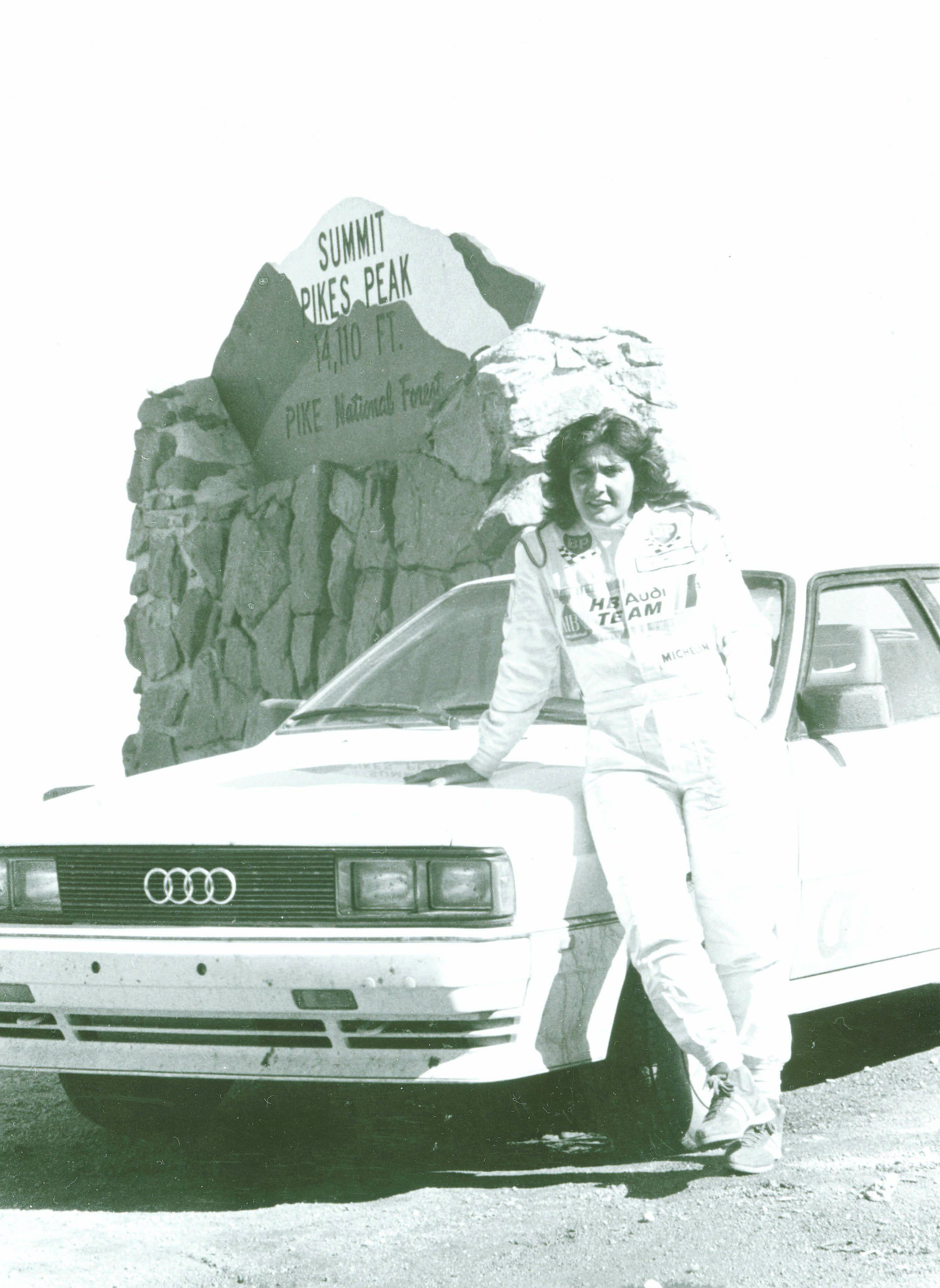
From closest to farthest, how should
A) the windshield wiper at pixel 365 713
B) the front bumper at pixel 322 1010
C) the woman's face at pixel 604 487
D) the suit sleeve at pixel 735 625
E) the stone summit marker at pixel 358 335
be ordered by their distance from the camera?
the front bumper at pixel 322 1010 < the suit sleeve at pixel 735 625 < the woman's face at pixel 604 487 < the windshield wiper at pixel 365 713 < the stone summit marker at pixel 358 335

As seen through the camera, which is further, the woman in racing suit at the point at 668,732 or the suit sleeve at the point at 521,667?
the suit sleeve at the point at 521,667

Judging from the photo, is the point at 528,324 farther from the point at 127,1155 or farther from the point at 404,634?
the point at 127,1155

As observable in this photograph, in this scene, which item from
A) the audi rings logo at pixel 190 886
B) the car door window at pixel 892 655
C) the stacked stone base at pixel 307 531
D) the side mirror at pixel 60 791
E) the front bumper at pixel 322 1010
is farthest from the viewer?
the stacked stone base at pixel 307 531

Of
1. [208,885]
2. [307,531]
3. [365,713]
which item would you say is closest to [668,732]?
[208,885]

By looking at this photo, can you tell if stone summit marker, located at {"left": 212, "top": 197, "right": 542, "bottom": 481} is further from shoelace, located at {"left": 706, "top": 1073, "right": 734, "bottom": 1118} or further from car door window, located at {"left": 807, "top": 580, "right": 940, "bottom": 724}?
shoelace, located at {"left": 706, "top": 1073, "right": 734, "bottom": 1118}

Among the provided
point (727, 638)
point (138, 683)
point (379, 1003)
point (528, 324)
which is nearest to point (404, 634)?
point (727, 638)

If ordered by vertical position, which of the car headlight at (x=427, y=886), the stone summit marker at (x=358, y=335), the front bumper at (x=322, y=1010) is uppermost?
the stone summit marker at (x=358, y=335)

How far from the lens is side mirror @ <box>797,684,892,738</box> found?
4.40 meters

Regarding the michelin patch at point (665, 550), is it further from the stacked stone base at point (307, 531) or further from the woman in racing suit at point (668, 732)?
the stacked stone base at point (307, 531)

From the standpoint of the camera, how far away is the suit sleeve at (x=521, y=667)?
14.1 feet

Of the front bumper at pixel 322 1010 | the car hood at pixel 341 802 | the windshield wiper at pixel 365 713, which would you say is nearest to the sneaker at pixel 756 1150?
the front bumper at pixel 322 1010

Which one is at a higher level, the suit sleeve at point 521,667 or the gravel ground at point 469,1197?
the suit sleeve at point 521,667

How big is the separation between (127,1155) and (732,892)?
6.07 ft

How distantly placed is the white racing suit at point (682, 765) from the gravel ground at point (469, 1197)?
0.36 meters
